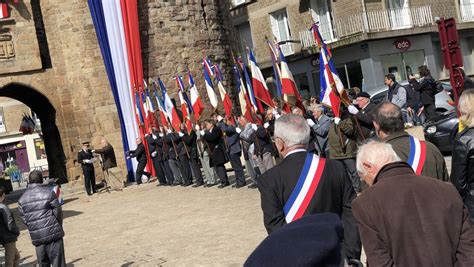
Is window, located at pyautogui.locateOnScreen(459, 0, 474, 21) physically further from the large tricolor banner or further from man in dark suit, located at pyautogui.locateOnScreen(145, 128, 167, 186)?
man in dark suit, located at pyautogui.locateOnScreen(145, 128, 167, 186)

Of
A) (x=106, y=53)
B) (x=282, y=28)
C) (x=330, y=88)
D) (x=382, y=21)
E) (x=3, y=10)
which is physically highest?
(x=3, y=10)

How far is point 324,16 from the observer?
Result: 2594 cm

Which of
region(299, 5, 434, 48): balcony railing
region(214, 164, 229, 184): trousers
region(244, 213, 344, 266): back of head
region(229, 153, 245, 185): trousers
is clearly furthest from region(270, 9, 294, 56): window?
region(244, 213, 344, 266): back of head

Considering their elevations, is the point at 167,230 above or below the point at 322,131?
below

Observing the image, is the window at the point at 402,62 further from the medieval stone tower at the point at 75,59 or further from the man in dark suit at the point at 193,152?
the man in dark suit at the point at 193,152

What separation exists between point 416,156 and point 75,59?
1682 cm

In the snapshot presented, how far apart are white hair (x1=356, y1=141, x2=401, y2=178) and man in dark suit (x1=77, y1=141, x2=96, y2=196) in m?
14.6

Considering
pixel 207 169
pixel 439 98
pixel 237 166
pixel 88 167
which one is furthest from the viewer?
pixel 88 167

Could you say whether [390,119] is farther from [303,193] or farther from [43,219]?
[43,219]

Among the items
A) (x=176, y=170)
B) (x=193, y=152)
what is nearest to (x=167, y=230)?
(x=193, y=152)

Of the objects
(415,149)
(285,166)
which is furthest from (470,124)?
(285,166)

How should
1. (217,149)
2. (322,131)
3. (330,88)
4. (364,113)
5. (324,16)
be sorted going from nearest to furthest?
(364,113)
(330,88)
(322,131)
(217,149)
(324,16)

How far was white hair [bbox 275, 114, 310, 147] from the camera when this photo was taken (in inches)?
130

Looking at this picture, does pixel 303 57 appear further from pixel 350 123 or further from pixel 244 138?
pixel 350 123
